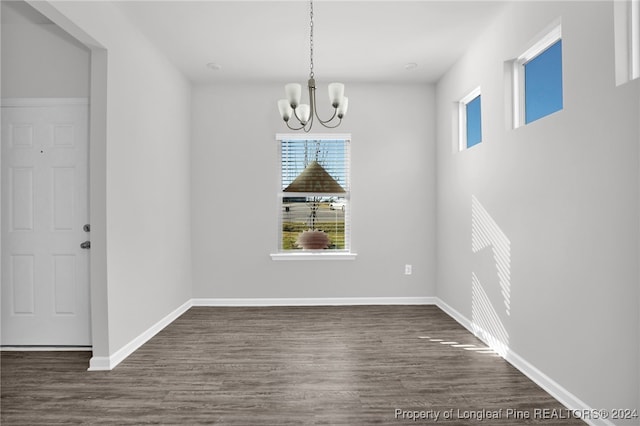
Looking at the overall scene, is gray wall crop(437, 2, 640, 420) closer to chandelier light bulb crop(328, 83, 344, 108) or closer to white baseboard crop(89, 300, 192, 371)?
chandelier light bulb crop(328, 83, 344, 108)

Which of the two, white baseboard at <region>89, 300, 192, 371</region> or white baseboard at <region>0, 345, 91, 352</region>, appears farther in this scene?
white baseboard at <region>0, 345, 91, 352</region>

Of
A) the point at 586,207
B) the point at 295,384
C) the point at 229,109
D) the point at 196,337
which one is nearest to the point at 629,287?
the point at 586,207

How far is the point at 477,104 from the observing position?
13.2 ft

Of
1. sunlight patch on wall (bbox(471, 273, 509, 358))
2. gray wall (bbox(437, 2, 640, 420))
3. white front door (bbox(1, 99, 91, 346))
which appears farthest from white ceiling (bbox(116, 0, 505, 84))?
sunlight patch on wall (bbox(471, 273, 509, 358))

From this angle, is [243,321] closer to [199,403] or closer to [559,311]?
[199,403]

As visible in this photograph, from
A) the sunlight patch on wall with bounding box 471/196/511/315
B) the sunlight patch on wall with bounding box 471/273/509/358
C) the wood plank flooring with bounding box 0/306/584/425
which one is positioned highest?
the sunlight patch on wall with bounding box 471/196/511/315

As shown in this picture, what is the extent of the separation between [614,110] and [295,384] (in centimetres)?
245

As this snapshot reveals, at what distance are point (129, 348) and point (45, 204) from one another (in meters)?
1.39

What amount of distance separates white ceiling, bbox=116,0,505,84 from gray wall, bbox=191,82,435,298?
0.41 metres

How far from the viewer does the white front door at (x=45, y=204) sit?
3.26m

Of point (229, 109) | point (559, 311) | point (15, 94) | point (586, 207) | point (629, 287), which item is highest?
point (229, 109)

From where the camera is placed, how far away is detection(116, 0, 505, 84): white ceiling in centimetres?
313

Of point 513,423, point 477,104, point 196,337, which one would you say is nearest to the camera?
point 513,423

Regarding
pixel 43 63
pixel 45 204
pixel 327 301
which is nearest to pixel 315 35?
pixel 43 63
